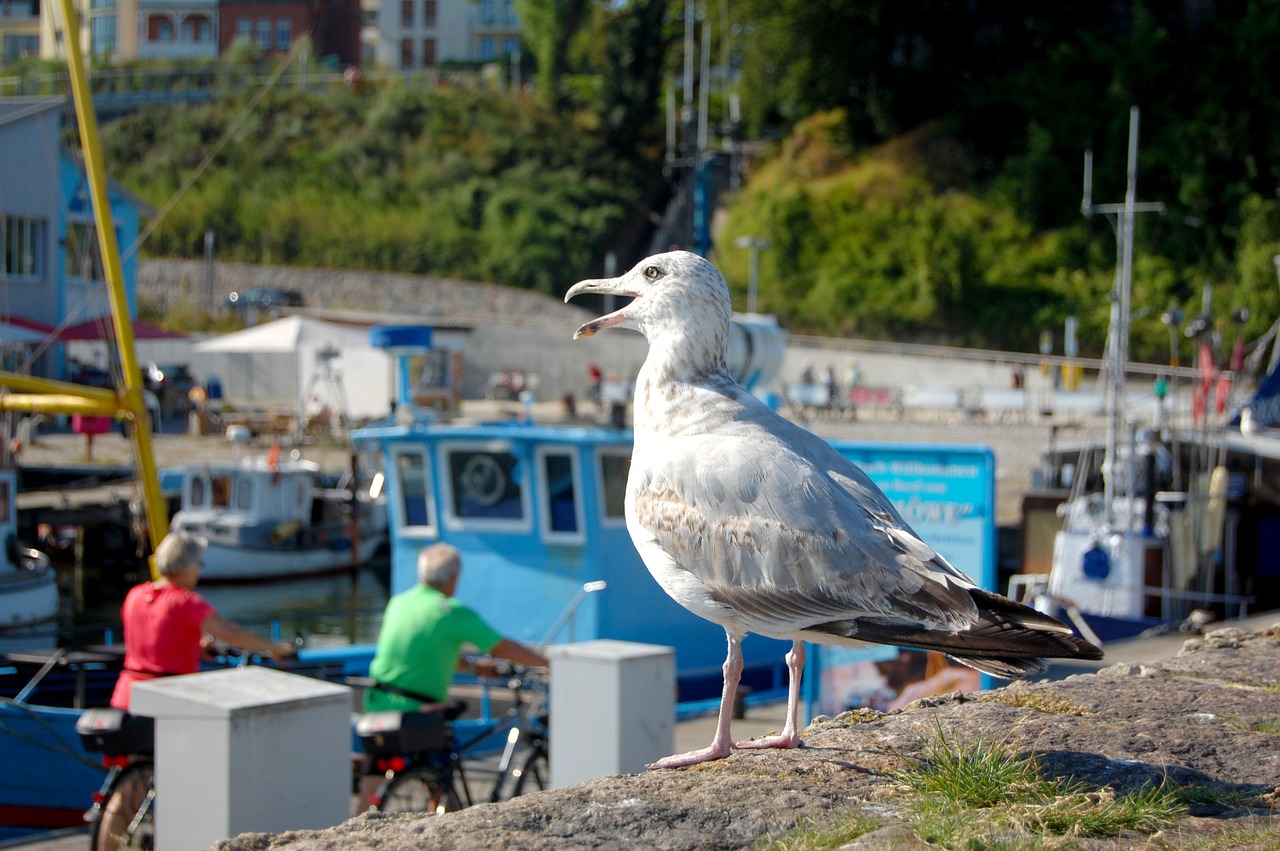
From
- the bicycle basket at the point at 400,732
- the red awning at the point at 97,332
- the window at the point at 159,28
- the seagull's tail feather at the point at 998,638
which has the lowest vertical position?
the bicycle basket at the point at 400,732

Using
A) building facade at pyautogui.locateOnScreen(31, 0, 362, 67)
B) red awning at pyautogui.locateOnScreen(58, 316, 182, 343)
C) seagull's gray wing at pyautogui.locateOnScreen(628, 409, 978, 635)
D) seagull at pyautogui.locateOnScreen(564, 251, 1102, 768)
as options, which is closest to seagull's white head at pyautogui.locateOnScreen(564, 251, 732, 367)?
seagull at pyautogui.locateOnScreen(564, 251, 1102, 768)

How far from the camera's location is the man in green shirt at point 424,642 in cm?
663

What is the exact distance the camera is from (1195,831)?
9.67ft

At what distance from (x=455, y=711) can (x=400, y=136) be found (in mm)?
57427

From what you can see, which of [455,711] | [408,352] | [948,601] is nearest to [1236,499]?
[408,352]

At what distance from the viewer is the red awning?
14.6 metres

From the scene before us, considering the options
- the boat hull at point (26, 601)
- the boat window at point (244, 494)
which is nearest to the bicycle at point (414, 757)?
the boat hull at point (26, 601)

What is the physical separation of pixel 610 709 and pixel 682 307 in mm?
3084

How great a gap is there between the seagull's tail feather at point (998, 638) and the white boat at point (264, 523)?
23221 millimetres

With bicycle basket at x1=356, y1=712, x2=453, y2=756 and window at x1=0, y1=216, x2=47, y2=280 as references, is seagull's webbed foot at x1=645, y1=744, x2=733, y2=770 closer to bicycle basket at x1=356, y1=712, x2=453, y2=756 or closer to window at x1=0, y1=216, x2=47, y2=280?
bicycle basket at x1=356, y1=712, x2=453, y2=756

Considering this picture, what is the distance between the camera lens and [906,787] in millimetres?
3186

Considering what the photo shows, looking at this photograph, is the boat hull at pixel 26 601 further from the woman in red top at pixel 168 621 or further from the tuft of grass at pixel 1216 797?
the tuft of grass at pixel 1216 797

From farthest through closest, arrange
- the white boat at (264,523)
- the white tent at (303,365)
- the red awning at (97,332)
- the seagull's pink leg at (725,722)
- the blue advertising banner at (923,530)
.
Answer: the white tent at (303,365), the white boat at (264,523), the red awning at (97,332), the blue advertising banner at (923,530), the seagull's pink leg at (725,722)

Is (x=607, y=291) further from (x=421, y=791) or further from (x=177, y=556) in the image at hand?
(x=177, y=556)
